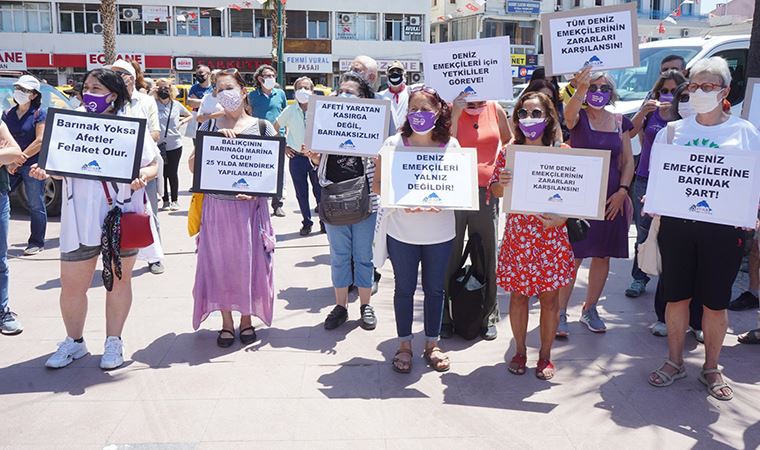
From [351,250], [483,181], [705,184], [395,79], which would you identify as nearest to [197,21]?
[395,79]

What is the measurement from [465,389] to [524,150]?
1528mm

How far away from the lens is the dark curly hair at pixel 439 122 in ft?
14.3

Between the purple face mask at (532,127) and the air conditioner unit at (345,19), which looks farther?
the air conditioner unit at (345,19)

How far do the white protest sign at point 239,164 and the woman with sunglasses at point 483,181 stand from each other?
1.29 meters

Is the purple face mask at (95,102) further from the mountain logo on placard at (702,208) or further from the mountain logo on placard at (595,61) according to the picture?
the mountain logo on placard at (702,208)

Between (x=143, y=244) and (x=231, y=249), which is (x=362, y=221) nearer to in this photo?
(x=231, y=249)

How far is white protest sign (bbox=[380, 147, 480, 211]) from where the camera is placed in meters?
4.21

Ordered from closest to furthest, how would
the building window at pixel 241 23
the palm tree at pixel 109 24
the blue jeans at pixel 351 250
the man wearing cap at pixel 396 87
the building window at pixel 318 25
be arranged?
the blue jeans at pixel 351 250, the man wearing cap at pixel 396 87, the palm tree at pixel 109 24, the building window at pixel 241 23, the building window at pixel 318 25

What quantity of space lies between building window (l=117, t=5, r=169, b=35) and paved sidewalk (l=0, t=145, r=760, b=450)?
3817 centimetres

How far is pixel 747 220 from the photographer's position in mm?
3848

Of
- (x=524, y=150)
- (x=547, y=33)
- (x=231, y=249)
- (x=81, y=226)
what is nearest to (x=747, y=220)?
(x=524, y=150)

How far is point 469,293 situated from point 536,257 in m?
0.77

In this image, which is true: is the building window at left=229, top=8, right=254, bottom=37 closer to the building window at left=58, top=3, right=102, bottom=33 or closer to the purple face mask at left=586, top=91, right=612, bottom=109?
the building window at left=58, top=3, right=102, bottom=33

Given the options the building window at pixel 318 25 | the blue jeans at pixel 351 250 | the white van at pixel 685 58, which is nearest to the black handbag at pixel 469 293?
the blue jeans at pixel 351 250
